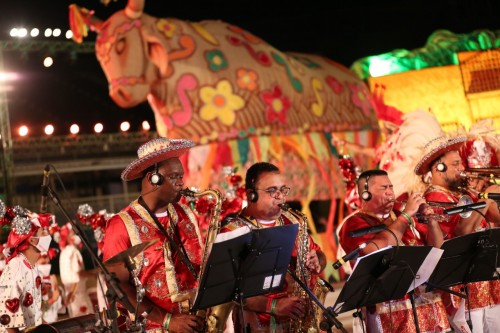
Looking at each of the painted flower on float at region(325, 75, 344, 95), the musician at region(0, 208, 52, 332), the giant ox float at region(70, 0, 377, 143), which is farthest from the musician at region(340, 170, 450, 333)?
the painted flower on float at region(325, 75, 344, 95)

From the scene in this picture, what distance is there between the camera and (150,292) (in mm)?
4531

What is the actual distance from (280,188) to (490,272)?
1.62 m

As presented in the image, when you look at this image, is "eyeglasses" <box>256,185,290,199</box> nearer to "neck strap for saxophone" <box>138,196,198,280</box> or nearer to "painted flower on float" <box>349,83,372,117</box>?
"neck strap for saxophone" <box>138,196,198,280</box>

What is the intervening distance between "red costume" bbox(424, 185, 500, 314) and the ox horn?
18.2ft

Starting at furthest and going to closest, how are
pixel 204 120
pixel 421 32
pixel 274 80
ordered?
pixel 421 32 < pixel 274 80 < pixel 204 120

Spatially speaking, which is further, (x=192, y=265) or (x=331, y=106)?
(x=331, y=106)

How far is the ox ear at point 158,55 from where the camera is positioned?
10516mm

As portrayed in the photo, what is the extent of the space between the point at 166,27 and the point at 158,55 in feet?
1.36

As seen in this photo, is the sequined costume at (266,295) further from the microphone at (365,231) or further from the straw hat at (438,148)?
the straw hat at (438,148)

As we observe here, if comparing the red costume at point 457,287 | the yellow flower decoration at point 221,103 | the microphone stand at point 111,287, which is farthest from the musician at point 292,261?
the yellow flower decoration at point 221,103

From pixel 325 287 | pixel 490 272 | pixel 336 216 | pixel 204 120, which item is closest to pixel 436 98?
pixel 336 216

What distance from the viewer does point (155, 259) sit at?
457 centimetres

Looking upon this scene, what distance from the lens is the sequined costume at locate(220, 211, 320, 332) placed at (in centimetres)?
474

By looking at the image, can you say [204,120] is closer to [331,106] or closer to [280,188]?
[331,106]
